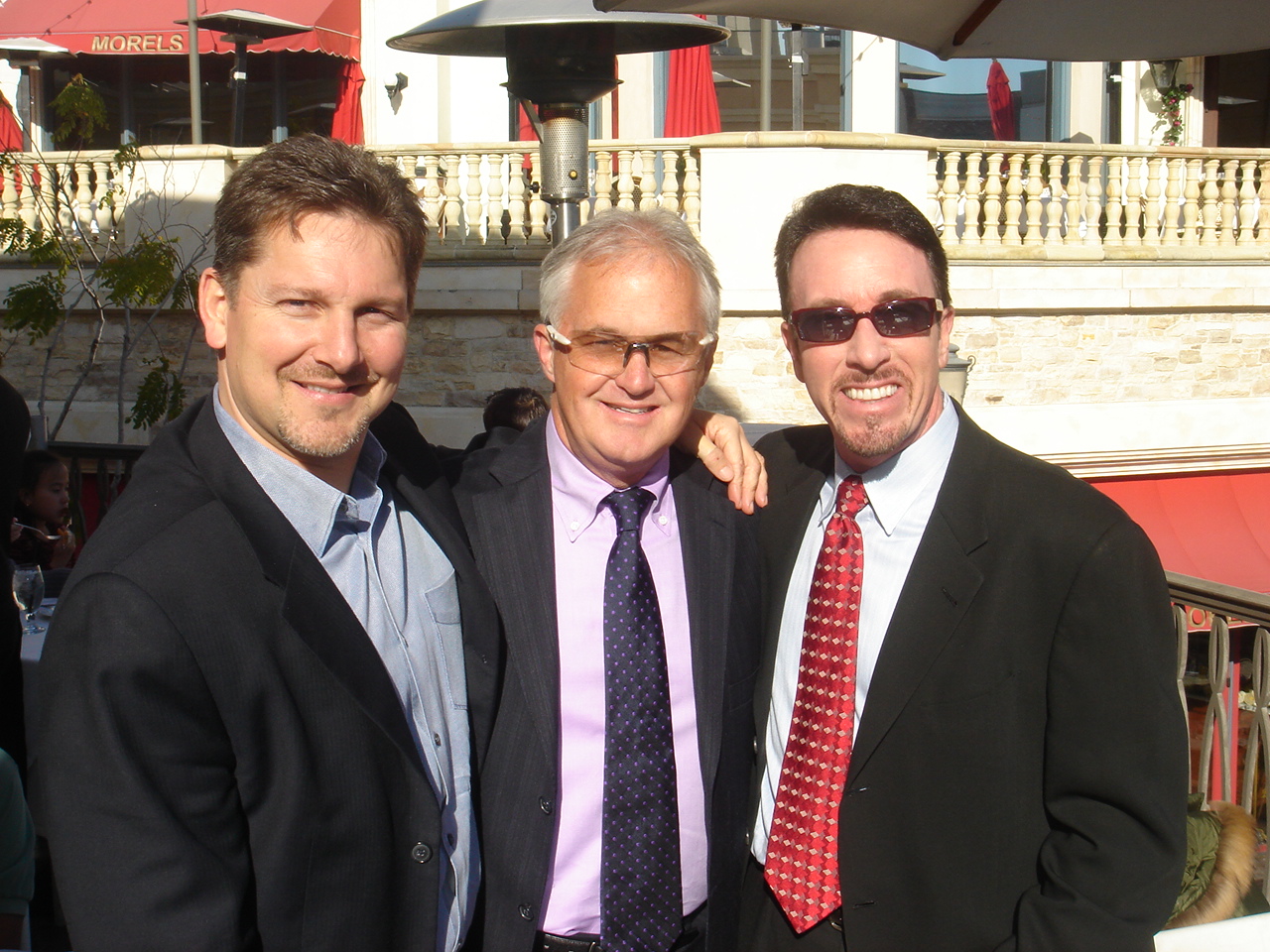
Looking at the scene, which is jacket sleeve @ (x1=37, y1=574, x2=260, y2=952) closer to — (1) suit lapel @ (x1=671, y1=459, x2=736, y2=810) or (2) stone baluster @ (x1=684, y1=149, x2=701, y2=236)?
(1) suit lapel @ (x1=671, y1=459, x2=736, y2=810)

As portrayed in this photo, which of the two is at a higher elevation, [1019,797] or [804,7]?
[804,7]

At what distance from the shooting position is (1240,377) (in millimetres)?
9633

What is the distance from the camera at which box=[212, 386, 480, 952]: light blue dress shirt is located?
164cm

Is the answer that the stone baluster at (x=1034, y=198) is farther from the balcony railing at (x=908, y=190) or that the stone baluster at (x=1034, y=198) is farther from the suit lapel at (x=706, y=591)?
the suit lapel at (x=706, y=591)

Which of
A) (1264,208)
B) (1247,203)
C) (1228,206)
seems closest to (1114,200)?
(1228,206)

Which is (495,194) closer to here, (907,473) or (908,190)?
(908,190)

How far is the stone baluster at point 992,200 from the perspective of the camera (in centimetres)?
888

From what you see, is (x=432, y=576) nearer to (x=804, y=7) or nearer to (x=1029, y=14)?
(x=804, y=7)

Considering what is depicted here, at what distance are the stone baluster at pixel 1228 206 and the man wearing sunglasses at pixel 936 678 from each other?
28.6 feet

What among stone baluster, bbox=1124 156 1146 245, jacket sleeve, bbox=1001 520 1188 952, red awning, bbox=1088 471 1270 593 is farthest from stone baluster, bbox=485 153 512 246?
jacket sleeve, bbox=1001 520 1188 952

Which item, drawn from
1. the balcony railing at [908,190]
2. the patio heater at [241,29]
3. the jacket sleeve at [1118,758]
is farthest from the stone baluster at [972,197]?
the jacket sleeve at [1118,758]

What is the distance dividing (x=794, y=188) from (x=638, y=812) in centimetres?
690

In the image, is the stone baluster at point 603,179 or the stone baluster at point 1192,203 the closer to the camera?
the stone baluster at point 603,179

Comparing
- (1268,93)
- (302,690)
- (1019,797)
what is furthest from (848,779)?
(1268,93)
